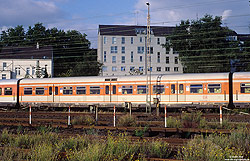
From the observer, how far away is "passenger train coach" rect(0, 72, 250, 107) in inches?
819

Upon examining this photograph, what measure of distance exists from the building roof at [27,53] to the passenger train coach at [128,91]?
43.5 m

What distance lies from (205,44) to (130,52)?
970 inches

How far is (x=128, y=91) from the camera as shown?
76.2ft

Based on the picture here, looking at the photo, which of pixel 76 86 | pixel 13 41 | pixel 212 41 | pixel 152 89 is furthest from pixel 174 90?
pixel 13 41

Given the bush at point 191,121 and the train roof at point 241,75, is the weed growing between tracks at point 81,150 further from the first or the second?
the train roof at point 241,75

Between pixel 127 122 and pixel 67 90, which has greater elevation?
pixel 67 90

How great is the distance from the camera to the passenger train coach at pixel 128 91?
20.8 metres

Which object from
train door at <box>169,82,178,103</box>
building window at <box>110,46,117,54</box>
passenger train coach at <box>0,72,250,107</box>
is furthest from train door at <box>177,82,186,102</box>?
building window at <box>110,46,117,54</box>

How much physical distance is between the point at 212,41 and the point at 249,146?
5119 cm

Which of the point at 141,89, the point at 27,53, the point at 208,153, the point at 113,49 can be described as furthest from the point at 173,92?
the point at 27,53

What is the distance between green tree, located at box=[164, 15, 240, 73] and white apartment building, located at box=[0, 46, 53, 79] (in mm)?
28872

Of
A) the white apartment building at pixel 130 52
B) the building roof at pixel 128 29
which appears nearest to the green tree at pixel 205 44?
the white apartment building at pixel 130 52

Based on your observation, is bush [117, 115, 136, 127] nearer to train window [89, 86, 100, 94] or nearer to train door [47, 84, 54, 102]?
train window [89, 86, 100, 94]

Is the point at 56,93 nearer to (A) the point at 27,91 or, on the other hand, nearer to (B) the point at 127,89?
(A) the point at 27,91
